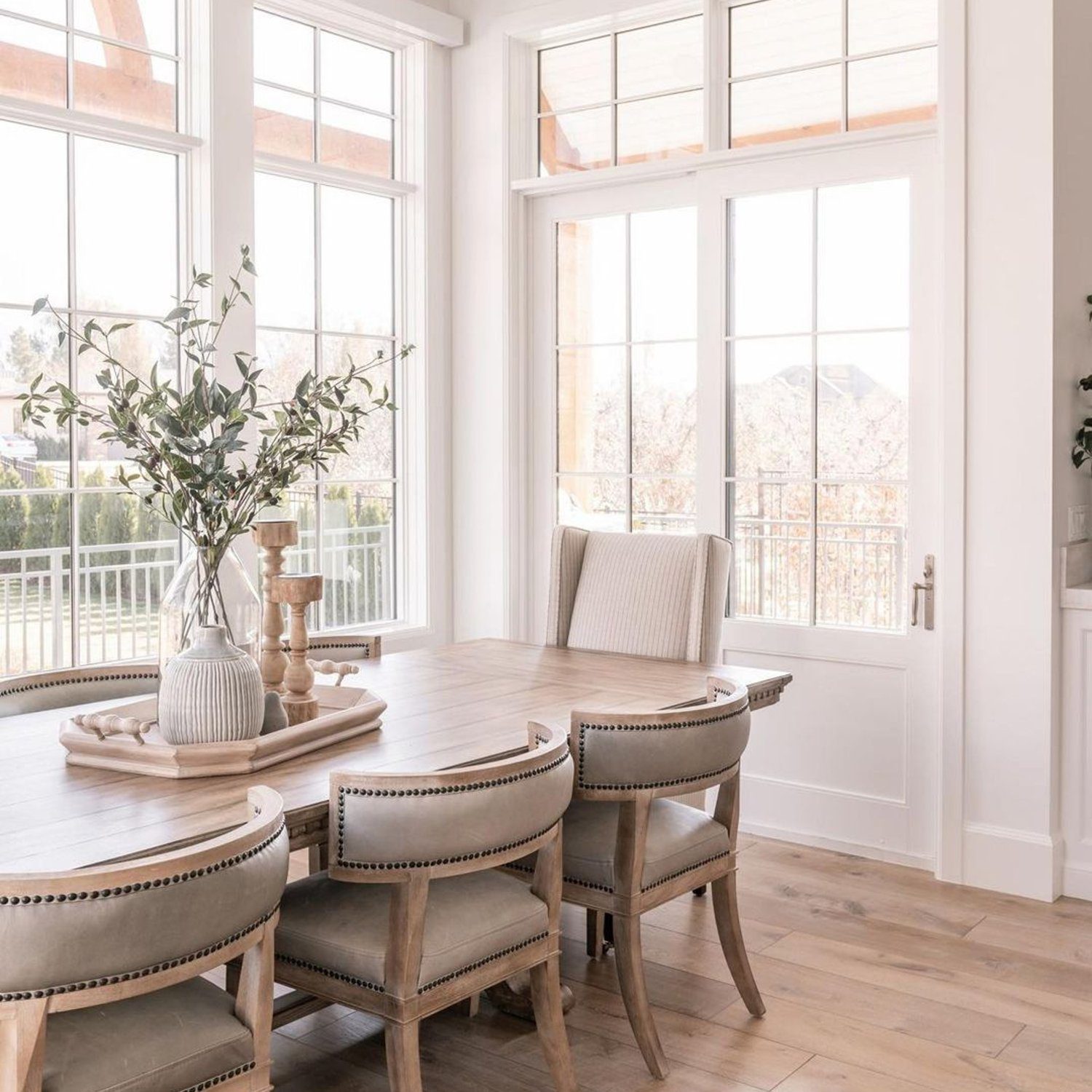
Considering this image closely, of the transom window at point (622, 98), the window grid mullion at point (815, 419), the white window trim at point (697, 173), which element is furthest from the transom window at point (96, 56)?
the window grid mullion at point (815, 419)

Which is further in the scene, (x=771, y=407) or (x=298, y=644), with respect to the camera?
(x=771, y=407)

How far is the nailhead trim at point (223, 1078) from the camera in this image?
1745 mm

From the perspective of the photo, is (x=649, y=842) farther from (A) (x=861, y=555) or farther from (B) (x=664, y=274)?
(B) (x=664, y=274)

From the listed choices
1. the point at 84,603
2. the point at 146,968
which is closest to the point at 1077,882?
the point at 146,968

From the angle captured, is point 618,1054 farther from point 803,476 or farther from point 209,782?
point 803,476

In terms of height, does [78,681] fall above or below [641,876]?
above

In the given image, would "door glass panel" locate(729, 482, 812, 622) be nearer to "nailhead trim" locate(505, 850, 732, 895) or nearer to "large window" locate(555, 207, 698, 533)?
"large window" locate(555, 207, 698, 533)

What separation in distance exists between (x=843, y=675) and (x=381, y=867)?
8.32ft

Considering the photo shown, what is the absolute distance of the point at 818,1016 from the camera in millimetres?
2955

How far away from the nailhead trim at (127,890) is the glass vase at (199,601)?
72cm

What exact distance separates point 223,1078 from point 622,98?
152 inches

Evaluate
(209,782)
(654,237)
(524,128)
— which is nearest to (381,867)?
(209,782)

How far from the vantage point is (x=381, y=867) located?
2012mm

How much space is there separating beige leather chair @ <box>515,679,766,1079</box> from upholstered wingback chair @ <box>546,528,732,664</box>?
81cm
